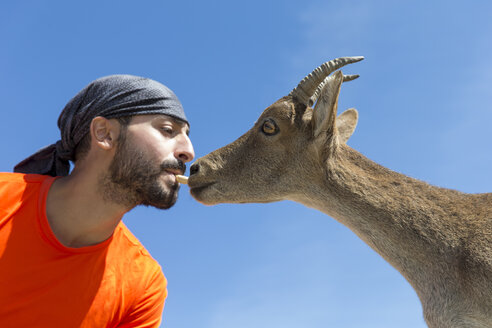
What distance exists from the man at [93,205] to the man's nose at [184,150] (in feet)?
0.04

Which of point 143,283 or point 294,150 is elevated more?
point 294,150

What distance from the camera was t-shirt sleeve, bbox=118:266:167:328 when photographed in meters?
5.77

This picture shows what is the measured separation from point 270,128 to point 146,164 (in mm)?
2181

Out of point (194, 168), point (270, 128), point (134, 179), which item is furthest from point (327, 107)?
point (134, 179)

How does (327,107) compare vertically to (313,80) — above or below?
below

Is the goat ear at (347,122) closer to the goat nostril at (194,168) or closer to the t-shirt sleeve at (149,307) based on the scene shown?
the goat nostril at (194,168)

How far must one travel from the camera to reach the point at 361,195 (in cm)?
608

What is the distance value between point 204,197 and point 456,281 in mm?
3478

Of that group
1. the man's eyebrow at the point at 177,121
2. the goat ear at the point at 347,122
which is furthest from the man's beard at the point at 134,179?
the goat ear at the point at 347,122

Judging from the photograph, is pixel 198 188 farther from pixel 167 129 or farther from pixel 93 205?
pixel 93 205

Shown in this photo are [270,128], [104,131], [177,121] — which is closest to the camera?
[104,131]

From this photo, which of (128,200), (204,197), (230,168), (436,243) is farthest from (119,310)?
(436,243)

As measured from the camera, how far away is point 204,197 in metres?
6.63

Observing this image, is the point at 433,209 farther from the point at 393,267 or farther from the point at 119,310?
the point at 119,310
